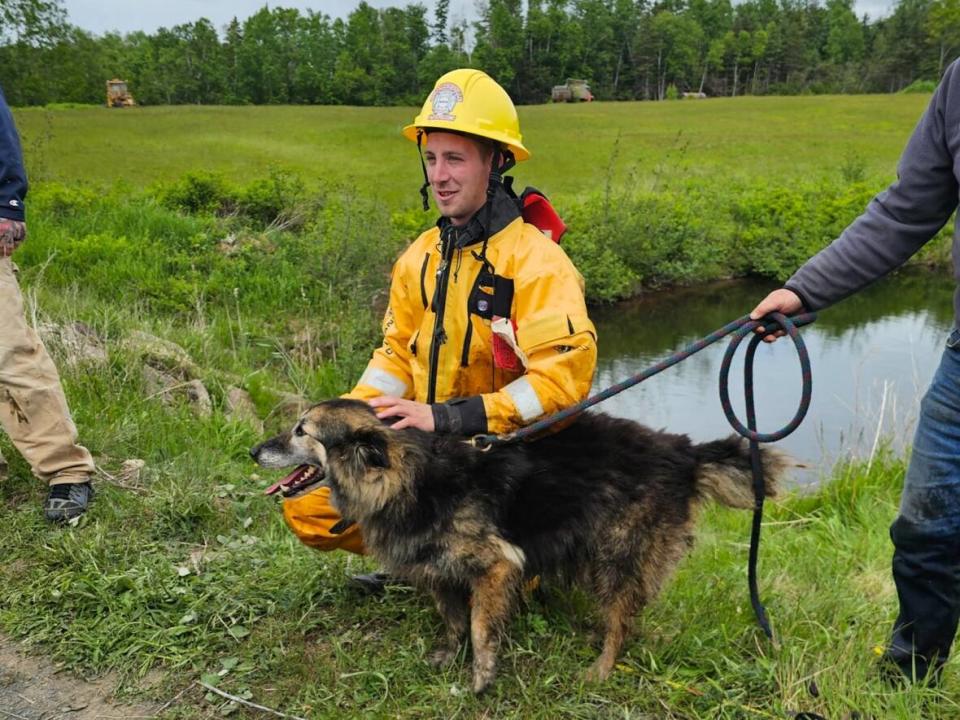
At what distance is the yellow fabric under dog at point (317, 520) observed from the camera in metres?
3.41

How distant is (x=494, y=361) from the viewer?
3.19m

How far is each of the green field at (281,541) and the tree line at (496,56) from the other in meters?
9.51

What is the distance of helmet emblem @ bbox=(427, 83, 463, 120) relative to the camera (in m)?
3.05

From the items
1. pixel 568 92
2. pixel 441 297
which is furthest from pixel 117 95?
pixel 441 297

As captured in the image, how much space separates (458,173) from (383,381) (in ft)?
3.39

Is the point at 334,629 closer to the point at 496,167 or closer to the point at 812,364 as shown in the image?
the point at 496,167

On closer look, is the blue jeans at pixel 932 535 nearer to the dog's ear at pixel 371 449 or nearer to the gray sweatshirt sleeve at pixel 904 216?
the gray sweatshirt sleeve at pixel 904 216

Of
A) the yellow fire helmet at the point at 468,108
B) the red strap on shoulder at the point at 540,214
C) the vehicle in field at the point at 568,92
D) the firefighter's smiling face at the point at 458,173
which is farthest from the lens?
the vehicle in field at the point at 568,92

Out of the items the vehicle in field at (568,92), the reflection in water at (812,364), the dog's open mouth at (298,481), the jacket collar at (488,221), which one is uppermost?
the vehicle in field at (568,92)

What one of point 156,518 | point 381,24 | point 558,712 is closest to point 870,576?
point 558,712

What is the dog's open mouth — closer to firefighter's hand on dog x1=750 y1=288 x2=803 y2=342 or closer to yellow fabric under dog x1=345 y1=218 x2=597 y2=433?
yellow fabric under dog x1=345 y1=218 x2=597 y2=433

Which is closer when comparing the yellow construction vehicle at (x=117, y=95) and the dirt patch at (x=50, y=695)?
the dirt patch at (x=50, y=695)

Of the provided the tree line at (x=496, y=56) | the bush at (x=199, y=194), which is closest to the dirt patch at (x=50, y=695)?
the bush at (x=199, y=194)

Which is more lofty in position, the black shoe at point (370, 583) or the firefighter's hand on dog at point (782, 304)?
the firefighter's hand on dog at point (782, 304)
